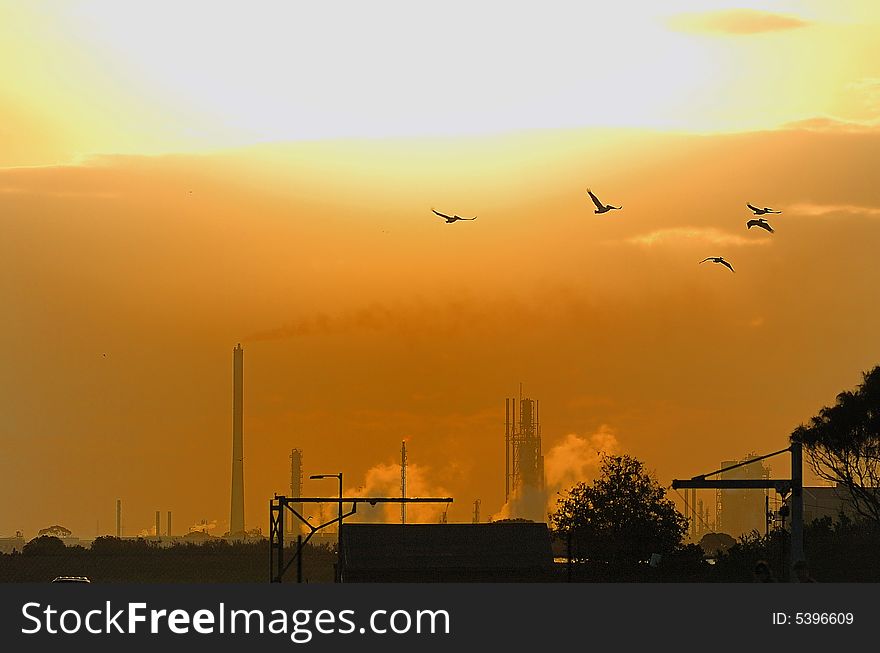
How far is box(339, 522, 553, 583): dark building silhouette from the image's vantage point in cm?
9794

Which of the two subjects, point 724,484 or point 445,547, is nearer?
point 724,484

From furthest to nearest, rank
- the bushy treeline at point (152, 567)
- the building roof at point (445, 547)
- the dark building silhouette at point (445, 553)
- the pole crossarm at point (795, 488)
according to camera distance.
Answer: the bushy treeline at point (152, 567)
the building roof at point (445, 547)
the dark building silhouette at point (445, 553)
the pole crossarm at point (795, 488)

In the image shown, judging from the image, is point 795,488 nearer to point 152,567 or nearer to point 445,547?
point 445,547

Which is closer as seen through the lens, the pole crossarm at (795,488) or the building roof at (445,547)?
the pole crossarm at (795,488)

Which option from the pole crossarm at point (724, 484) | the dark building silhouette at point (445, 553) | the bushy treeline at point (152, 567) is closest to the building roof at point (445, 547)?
the dark building silhouette at point (445, 553)

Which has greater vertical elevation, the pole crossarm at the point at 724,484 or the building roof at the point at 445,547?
the pole crossarm at the point at 724,484

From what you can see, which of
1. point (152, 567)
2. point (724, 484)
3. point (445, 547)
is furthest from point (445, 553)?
point (152, 567)

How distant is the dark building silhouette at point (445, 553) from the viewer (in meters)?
97.9

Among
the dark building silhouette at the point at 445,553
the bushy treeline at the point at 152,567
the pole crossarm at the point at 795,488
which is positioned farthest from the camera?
the bushy treeline at the point at 152,567

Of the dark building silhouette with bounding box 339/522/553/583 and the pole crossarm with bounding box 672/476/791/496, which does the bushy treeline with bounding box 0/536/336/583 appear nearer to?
the dark building silhouette with bounding box 339/522/553/583

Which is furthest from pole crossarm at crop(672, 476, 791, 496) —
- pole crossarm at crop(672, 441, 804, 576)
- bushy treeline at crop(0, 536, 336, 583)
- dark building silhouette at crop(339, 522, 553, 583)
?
bushy treeline at crop(0, 536, 336, 583)

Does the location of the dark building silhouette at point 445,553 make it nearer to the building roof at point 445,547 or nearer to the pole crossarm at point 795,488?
the building roof at point 445,547

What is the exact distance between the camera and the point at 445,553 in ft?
329

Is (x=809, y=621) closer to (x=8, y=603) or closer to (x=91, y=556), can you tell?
(x=8, y=603)
